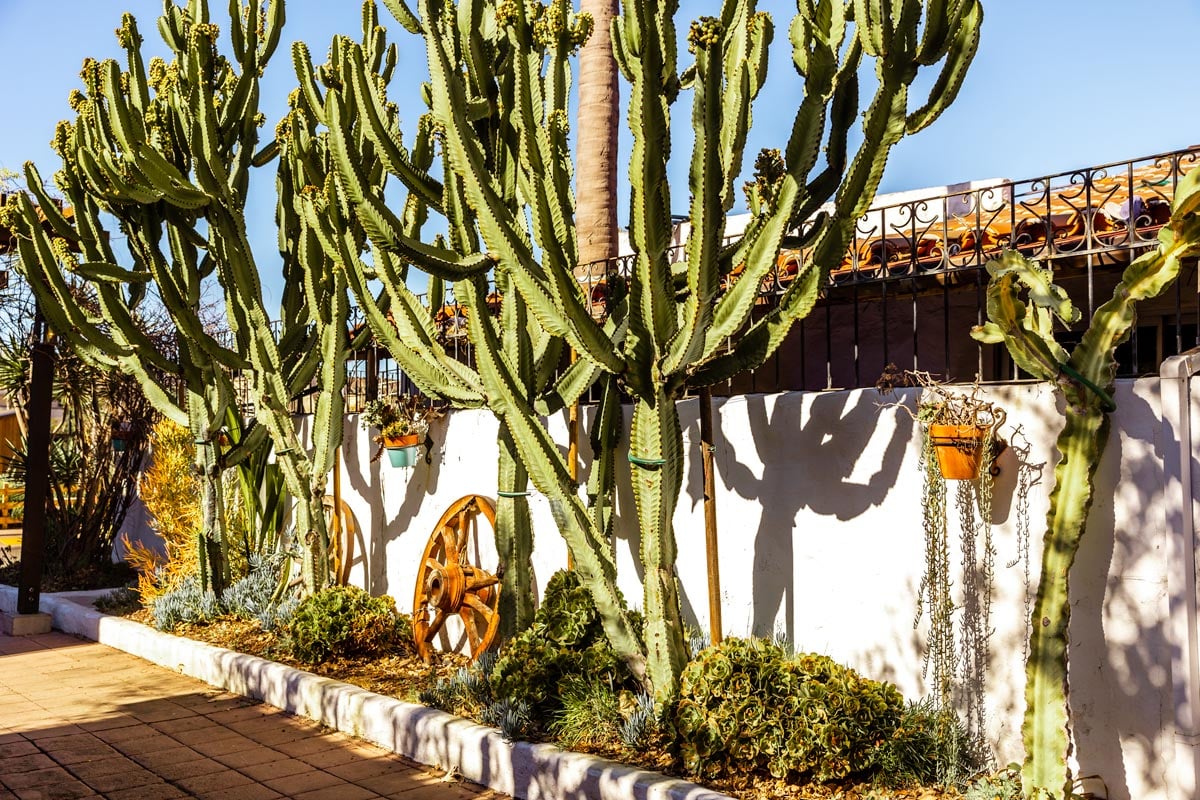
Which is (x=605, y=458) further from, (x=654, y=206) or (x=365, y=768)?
(x=365, y=768)

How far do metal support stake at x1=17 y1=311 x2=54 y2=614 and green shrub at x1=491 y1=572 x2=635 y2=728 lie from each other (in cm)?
607

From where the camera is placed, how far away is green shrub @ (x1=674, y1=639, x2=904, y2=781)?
4.55 meters

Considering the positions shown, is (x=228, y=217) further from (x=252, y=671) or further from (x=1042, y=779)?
(x=1042, y=779)

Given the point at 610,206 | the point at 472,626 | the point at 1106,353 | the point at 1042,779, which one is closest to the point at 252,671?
the point at 472,626

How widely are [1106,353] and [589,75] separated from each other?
536cm

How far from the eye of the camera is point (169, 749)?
238 inches

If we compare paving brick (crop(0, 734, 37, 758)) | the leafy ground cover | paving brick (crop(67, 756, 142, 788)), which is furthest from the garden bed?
paving brick (crop(0, 734, 37, 758))

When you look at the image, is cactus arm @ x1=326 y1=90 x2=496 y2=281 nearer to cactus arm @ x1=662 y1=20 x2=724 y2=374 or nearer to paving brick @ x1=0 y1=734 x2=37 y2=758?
cactus arm @ x1=662 y1=20 x2=724 y2=374

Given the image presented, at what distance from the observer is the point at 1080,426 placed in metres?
4.24

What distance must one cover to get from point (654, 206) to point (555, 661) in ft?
7.71

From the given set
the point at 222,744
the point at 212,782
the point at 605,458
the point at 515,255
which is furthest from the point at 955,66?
the point at 222,744

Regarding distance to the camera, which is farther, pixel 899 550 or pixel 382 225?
pixel 382 225

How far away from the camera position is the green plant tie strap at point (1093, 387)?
4180mm

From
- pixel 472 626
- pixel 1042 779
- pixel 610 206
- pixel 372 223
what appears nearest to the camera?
pixel 1042 779
